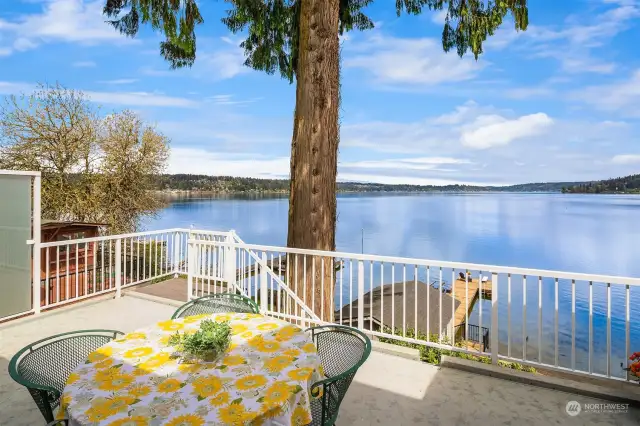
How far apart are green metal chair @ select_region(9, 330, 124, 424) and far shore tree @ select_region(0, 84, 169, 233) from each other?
1251 cm

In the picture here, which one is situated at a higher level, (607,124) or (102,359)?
(607,124)

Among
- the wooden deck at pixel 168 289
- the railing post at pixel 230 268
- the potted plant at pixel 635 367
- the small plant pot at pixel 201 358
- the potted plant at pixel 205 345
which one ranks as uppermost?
the potted plant at pixel 205 345

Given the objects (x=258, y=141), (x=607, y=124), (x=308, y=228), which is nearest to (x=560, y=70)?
(x=607, y=124)

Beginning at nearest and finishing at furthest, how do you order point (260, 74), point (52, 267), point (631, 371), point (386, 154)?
point (631, 371), point (260, 74), point (52, 267), point (386, 154)

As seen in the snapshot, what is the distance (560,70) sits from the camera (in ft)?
128

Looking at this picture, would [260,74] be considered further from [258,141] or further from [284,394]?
[258,141]

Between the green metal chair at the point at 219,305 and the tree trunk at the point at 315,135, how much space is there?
6.48ft

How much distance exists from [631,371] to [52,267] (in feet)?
29.5

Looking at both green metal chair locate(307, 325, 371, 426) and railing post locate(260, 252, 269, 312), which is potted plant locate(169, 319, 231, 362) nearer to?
green metal chair locate(307, 325, 371, 426)

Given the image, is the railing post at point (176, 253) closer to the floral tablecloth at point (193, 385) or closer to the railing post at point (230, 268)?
the railing post at point (230, 268)

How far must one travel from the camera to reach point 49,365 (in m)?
1.92

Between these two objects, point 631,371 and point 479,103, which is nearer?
point 631,371

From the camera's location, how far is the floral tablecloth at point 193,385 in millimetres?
1361

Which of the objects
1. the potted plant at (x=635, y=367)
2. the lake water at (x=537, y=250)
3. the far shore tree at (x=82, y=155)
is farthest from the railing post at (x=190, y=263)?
the far shore tree at (x=82, y=155)
